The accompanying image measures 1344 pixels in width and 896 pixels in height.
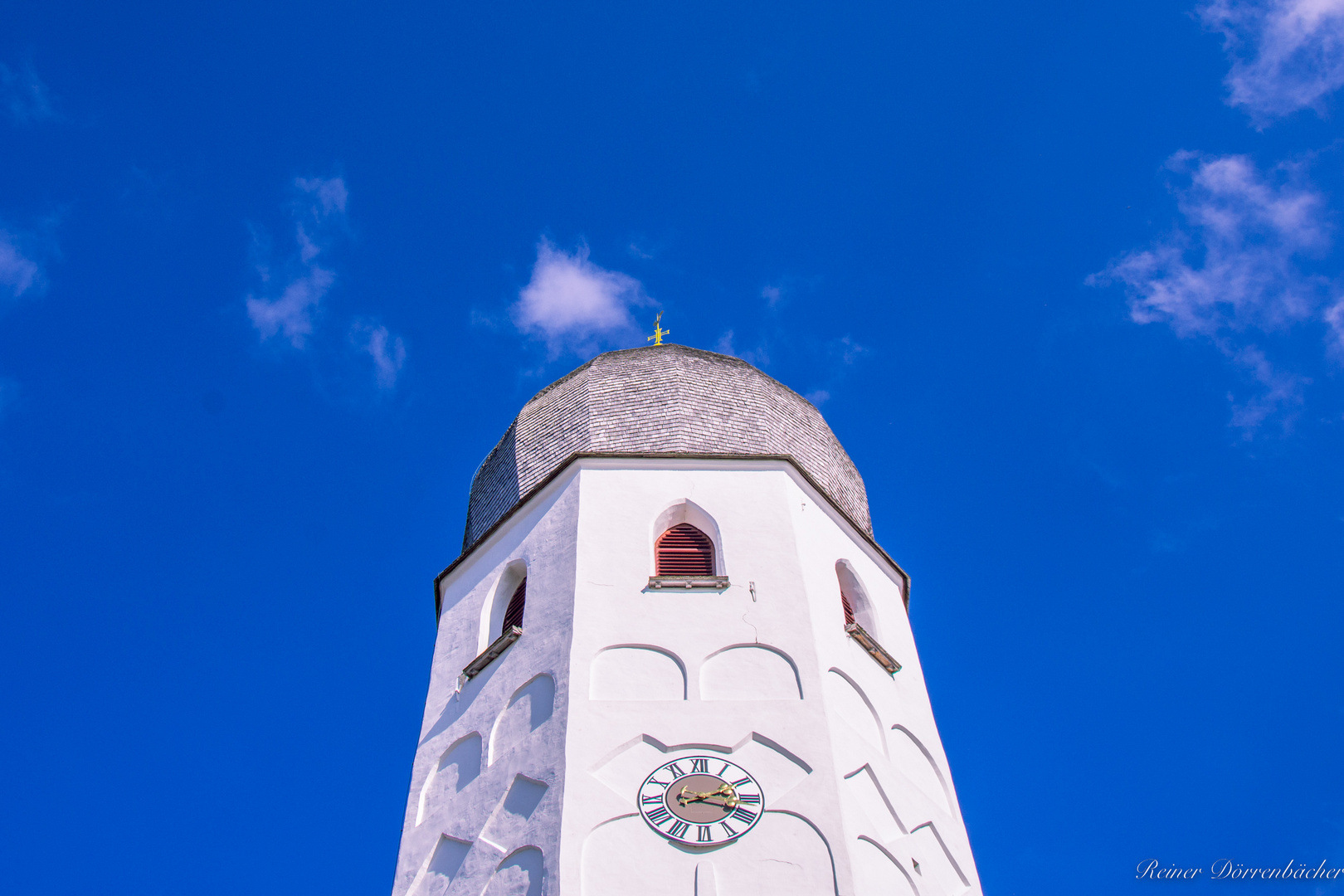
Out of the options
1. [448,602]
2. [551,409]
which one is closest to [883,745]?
[448,602]

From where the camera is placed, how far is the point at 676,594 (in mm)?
19422

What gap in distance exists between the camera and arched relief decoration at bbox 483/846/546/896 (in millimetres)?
15617

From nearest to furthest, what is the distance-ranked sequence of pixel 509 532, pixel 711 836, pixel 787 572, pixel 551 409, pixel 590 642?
pixel 711 836 → pixel 590 642 → pixel 787 572 → pixel 509 532 → pixel 551 409

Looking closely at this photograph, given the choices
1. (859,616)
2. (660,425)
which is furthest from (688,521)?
(859,616)

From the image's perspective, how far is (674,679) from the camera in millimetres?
18062

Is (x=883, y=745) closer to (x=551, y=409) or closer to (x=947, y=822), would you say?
(x=947, y=822)

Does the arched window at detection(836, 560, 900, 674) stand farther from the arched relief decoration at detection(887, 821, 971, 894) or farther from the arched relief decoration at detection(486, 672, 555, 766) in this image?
the arched relief decoration at detection(486, 672, 555, 766)

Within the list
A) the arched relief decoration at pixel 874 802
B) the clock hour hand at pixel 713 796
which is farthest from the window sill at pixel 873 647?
the clock hour hand at pixel 713 796

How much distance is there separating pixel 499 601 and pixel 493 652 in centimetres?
165

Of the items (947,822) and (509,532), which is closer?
(947,822)

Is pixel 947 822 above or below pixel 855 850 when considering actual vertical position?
above

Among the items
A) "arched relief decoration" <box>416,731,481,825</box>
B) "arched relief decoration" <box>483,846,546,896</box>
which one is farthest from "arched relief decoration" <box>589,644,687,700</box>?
"arched relief decoration" <box>483,846,546,896</box>

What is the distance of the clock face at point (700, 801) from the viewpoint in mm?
15961

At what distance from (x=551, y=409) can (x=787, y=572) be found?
20.8 ft
